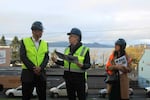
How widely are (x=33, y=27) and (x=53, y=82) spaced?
143ft

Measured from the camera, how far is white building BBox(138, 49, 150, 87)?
2307 inches

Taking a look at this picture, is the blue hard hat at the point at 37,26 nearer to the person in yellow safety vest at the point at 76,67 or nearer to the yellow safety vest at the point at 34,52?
the yellow safety vest at the point at 34,52

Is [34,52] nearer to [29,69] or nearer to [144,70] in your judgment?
[29,69]

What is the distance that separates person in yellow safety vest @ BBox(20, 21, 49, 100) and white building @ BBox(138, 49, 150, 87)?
2061 inches

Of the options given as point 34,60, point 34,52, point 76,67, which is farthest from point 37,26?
point 76,67

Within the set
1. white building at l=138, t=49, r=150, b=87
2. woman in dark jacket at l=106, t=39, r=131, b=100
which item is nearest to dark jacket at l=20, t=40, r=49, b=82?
woman in dark jacket at l=106, t=39, r=131, b=100

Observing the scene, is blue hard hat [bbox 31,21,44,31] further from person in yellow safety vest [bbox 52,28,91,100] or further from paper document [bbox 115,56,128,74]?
paper document [bbox 115,56,128,74]

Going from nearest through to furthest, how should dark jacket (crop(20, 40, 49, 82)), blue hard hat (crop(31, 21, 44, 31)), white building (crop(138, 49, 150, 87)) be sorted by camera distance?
dark jacket (crop(20, 40, 49, 82)) < blue hard hat (crop(31, 21, 44, 31)) < white building (crop(138, 49, 150, 87))

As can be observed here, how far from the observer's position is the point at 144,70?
61.9m

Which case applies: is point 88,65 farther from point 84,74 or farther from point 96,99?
point 96,99

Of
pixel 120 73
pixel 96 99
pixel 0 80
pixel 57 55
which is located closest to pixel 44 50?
pixel 57 55

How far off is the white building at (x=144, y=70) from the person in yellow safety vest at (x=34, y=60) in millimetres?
52341

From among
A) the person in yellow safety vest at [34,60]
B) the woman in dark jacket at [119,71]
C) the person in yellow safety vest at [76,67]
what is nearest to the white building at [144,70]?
the woman in dark jacket at [119,71]

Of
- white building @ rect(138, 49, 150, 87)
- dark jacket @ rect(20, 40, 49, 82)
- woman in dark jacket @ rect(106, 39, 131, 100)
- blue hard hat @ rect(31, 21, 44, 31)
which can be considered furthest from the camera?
white building @ rect(138, 49, 150, 87)
